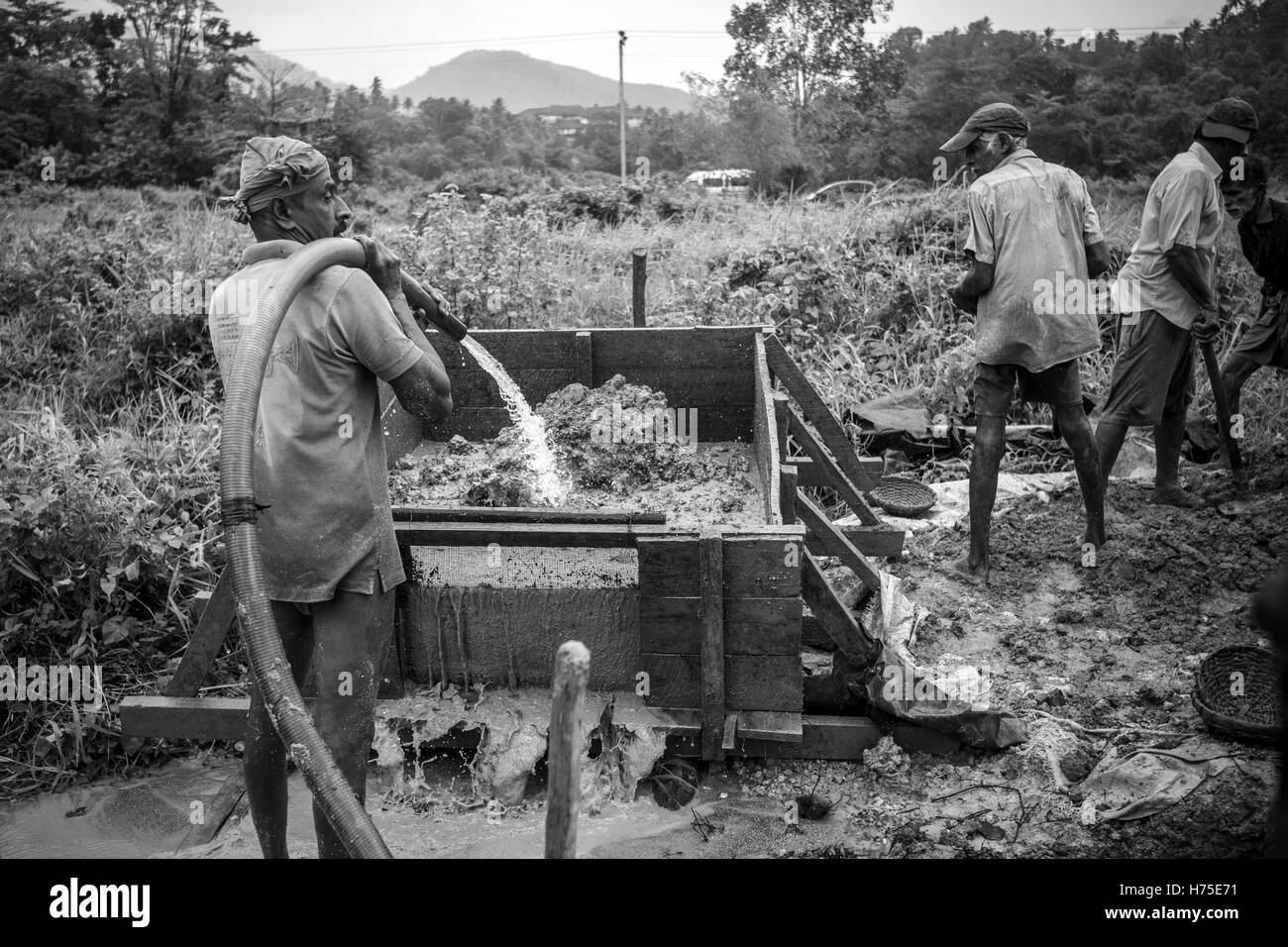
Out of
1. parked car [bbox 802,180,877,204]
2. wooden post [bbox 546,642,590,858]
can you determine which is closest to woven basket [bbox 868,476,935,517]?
wooden post [bbox 546,642,590,858]

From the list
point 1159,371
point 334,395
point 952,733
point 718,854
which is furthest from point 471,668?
point 1159,371

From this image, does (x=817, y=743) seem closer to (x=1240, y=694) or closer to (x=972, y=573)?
(x=1240, y=694)

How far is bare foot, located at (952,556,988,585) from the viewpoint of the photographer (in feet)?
14.6

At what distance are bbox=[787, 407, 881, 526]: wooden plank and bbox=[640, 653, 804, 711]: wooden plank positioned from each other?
1.48 meters

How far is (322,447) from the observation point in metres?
2.39

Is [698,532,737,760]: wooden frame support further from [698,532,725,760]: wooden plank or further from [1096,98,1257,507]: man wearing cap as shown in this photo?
[1096,98,1257,507]: man wearing cap

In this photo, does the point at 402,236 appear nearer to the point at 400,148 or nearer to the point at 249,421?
the point at 249,421

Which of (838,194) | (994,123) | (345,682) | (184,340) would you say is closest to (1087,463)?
(994,123)

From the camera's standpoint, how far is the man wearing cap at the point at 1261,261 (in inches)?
200

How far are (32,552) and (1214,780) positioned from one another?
440 centimetres

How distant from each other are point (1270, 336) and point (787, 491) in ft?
11.6

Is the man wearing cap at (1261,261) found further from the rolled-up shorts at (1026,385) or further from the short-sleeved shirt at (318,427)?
the short-sleeved shirt at (318,427)

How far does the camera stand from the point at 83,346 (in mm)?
6996

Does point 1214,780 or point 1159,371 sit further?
point 1159,371
